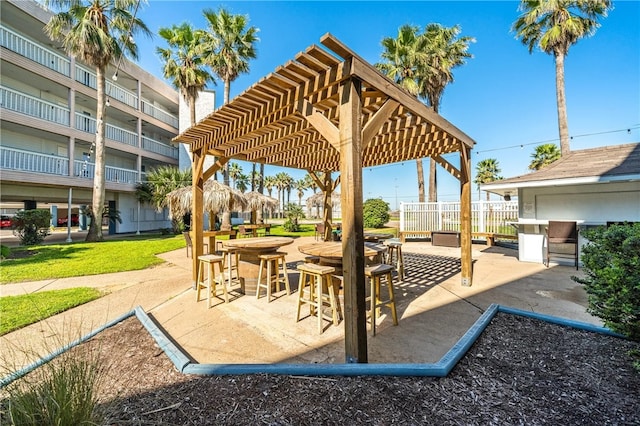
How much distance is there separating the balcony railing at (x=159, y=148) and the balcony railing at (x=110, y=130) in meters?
0.94

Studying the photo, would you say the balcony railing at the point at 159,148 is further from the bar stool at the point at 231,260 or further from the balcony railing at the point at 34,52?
the bar stool at the point at 231,260

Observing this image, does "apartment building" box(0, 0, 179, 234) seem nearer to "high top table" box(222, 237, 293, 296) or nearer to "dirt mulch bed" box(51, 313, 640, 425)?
"high top table" box(222, 237, 293, 296)

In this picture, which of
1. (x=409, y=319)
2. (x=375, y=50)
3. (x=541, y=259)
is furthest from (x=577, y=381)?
(x=375, y=50)

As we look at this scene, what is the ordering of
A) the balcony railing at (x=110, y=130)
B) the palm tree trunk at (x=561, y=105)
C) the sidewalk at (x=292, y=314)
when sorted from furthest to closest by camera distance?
the balcony railing at (x=110, y=130) → the palm tree trunk at (x=561, y=105) → the sidewalk at (x=292, y=314)

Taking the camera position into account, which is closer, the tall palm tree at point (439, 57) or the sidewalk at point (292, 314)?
the sidewalk at point (292, 314)

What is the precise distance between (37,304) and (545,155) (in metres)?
28.7

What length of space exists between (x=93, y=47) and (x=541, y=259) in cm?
1907

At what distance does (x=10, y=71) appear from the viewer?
40.4ft

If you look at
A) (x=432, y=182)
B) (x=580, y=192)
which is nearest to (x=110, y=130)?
(x=432, y=182)

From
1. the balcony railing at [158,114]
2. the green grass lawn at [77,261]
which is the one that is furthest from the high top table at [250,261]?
the balcony railing at [158,114]

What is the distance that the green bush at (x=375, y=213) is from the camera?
1928 centimetres

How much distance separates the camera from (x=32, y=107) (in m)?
12.3

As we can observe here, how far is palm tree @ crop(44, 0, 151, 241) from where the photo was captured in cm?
1183

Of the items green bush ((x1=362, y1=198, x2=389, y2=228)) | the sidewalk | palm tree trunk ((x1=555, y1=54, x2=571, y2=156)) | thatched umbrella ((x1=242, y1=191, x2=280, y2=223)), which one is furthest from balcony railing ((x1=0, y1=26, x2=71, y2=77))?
palm tree trunk ((x1=555, y1=54, x2=571, y2=156))
